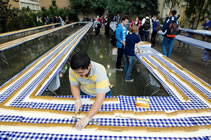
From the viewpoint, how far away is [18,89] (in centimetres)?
184

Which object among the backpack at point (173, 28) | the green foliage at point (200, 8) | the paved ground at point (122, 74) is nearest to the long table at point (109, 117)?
the paved ground at point (122, 74)

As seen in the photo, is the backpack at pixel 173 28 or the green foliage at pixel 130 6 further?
the green foliage at pixel 130 6

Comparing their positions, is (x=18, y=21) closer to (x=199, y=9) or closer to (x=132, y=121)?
(x=132, y=121)

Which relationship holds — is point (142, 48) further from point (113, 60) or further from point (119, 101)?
point (119, 101)

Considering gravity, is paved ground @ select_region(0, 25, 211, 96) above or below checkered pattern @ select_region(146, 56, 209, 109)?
below

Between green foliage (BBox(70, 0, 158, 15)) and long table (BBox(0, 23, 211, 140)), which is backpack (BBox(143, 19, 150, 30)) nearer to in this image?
long table (BBox(0, 23, 211, 140))

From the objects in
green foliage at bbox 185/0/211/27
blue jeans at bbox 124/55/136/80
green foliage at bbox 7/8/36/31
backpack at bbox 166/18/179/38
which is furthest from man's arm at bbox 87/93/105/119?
green foliage at bbox 185/0/211/27

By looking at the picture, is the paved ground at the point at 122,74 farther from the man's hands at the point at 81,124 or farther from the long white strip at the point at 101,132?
the man's hands at the point at 81,124

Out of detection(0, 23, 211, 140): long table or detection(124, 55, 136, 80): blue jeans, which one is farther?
detection(124, 55, 136, 80): blue jeans

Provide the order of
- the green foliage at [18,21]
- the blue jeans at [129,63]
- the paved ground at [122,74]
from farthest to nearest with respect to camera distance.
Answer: the green foliage at [18,21], the blue jeans at [129,63], the paved ground at [122,74]

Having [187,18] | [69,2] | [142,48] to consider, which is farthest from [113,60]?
[69,2]

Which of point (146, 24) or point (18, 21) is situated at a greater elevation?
point (18, 21)

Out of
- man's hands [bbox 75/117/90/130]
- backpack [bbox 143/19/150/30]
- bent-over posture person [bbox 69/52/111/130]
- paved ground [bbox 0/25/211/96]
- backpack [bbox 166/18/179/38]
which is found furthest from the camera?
backpack [bbox 143/19/150/30]

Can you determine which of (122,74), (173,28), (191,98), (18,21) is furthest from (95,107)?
(18,21)
